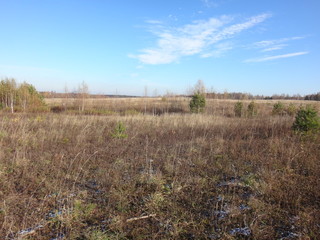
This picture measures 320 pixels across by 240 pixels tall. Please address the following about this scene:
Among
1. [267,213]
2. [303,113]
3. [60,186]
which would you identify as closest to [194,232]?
[267,213]

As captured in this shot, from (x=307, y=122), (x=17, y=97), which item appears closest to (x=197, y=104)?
(x=307, y=122)

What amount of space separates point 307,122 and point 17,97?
23.4m

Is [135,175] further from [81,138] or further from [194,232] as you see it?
[81,138]

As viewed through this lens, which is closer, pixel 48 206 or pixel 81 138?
pixel 48 206

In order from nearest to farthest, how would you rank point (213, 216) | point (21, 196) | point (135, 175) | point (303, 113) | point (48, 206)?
point (213, 216) < point (48, 206) < point (21, 196) < point (135, 175) < point (303, 113)

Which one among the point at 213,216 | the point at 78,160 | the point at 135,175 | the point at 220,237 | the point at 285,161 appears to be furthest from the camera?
the point at 78,160

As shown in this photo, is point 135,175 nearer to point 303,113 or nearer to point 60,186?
point 60,186

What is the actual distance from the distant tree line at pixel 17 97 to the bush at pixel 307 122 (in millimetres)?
20852

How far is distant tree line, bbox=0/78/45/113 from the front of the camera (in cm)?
1840

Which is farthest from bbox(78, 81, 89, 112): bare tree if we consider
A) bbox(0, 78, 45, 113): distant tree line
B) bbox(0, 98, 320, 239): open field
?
bbox(0, 98, 320, 239): open field

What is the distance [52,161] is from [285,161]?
208 inches

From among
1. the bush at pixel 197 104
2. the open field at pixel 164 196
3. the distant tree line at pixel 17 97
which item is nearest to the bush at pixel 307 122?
the open field at pixel 164 196

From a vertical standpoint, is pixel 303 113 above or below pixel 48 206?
above

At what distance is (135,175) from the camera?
141 inches
